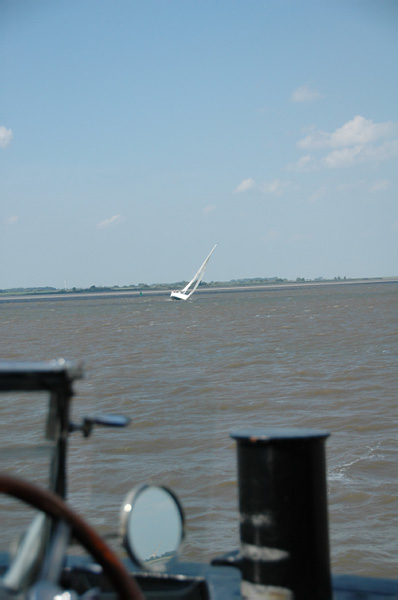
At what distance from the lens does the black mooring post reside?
2.10 meters

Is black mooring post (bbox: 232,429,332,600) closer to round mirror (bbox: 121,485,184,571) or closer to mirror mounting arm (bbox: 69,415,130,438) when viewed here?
round mirror (bbox: 121,485,184,571)

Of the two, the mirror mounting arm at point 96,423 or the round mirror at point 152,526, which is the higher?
the mirror mounting arm at point 96,423

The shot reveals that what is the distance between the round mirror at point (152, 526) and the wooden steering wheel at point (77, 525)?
0.84ft

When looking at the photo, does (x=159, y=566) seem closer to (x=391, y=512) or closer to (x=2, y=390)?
(x=2, y=390)

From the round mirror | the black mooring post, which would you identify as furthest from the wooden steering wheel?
the black mooring post

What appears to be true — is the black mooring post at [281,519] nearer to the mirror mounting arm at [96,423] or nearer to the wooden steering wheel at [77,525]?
the mirror mounting arm at [96,423]

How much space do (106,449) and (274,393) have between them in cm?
1369

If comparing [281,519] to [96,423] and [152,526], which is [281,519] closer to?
[152,526]

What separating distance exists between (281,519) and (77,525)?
919 millimetres

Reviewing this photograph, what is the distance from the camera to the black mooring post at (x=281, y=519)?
6.89ft

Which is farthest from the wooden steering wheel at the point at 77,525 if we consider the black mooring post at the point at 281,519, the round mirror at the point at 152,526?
the black mooring post at the point at 281,519

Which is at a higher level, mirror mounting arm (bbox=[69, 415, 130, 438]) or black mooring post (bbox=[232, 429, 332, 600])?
mirror mounting arm (bbox=[69, 415, 130, 438])

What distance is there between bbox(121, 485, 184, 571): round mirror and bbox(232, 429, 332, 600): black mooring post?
13.8 inches

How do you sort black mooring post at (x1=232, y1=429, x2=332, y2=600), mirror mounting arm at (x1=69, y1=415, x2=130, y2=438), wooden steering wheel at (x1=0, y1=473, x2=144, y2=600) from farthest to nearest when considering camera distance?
1. black mooring post at (x1=232, y1=429, x2=332, y2=600)
2. mirror mounting arm at (x1=69, y1=415, x2=130, y2=438)
3. wooden steering wheel at (x1=0, y1=473, x2=144, y2=600)
